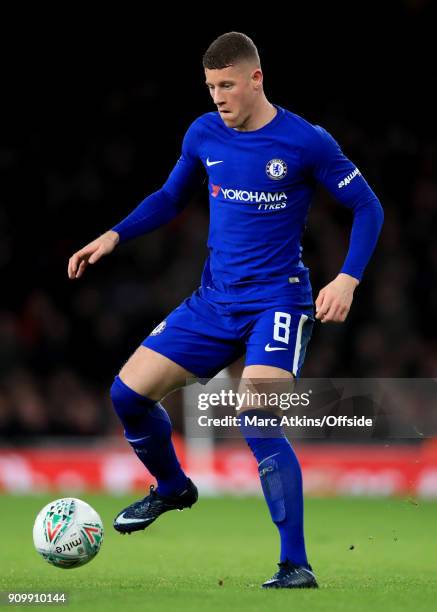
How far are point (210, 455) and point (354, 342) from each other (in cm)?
230

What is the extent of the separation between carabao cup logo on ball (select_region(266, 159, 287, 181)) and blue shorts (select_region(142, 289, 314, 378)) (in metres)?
0.53

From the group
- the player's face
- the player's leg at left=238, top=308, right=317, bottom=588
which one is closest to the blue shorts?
the player's leg at left=238, top=308, right=317, bottom=588

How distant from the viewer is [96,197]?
49.3ft

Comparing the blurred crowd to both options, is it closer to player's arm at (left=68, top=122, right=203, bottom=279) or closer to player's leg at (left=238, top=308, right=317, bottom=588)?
player's arm at (left=68, top=122, right=203, bottom=279)

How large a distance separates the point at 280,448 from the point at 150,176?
9.93m

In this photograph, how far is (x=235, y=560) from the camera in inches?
272

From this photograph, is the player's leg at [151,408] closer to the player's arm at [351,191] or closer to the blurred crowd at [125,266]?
the player's arm at [351,191]

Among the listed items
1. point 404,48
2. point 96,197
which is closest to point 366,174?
point 404,48

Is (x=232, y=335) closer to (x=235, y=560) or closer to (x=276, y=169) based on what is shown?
(x=276, y=169)

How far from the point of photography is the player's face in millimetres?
5559

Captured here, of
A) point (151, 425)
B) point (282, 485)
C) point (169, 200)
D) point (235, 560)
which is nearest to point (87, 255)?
point (169, 200)

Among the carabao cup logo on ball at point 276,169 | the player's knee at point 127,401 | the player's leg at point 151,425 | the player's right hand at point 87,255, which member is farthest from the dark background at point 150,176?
the carabao cup logo on ball at point 276,169

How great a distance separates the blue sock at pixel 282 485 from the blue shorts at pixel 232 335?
281 mm

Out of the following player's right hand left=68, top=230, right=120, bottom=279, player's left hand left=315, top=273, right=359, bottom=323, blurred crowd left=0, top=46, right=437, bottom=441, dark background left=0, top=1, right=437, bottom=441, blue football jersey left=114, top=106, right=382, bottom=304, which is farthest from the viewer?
dark background left=0, top=1, right=437, bottom=441
